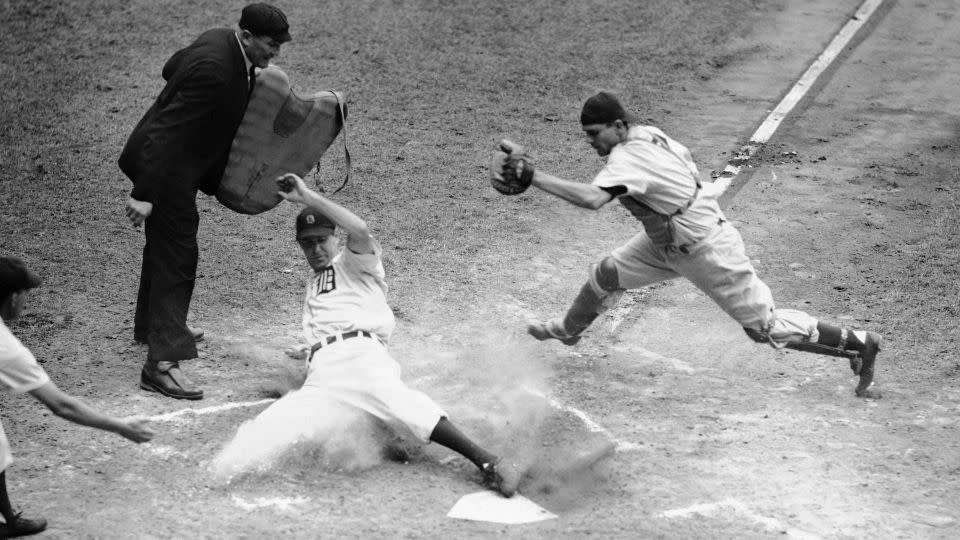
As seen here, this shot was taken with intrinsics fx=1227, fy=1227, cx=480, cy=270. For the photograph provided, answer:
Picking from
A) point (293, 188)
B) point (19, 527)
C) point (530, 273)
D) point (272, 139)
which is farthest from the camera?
point (530, 273)

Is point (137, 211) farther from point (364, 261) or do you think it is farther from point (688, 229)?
point (688, 229)

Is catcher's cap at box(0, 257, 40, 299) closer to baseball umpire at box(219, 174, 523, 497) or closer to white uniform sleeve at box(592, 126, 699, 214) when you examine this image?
baseball umpire at box(219, 174, 523, 497)

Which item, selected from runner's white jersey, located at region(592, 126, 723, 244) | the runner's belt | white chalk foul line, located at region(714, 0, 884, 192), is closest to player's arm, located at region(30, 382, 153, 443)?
the runner's belt

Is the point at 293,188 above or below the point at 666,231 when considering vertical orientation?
above

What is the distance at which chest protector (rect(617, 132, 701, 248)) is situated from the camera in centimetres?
659

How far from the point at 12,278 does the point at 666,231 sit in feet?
11.0

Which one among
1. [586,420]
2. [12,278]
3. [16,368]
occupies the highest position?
[12,278]

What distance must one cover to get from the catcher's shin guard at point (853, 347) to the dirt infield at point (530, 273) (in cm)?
16

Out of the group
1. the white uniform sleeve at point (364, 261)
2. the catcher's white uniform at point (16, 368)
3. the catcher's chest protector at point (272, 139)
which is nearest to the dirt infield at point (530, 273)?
the catcher's white uniform at point (16, 368)

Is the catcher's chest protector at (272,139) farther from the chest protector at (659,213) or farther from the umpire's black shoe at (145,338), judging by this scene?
the chest protector at (659,213)

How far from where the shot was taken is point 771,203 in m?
9.82

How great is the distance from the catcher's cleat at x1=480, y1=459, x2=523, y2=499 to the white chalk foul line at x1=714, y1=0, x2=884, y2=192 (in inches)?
151

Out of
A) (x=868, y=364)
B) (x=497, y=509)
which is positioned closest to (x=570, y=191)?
(x=497, y=509)

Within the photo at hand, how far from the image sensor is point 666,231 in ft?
21.9
